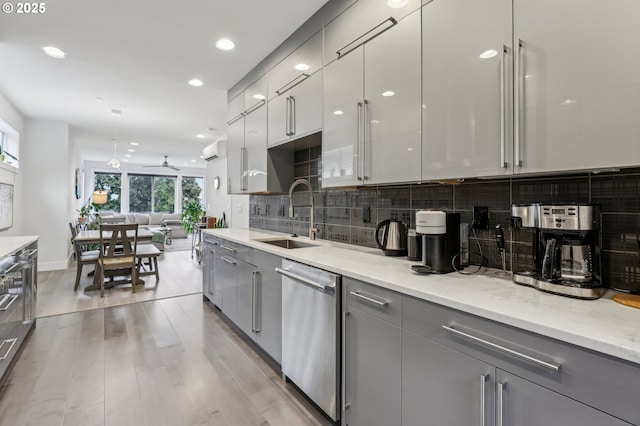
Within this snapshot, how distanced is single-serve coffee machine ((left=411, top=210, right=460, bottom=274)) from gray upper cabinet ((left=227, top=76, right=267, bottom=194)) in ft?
6.38

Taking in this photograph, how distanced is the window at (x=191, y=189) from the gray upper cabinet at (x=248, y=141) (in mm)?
9684

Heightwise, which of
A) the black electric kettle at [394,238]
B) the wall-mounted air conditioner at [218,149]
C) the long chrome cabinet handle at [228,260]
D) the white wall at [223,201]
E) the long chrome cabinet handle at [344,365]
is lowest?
the long chrome cabinet handle at [344,365]

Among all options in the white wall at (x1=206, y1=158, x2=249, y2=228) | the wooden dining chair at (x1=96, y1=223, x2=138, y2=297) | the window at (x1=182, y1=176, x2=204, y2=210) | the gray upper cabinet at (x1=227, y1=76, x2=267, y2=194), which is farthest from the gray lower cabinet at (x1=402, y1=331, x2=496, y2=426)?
the window at (x1=182, y1=176, x2=204, y2=210)

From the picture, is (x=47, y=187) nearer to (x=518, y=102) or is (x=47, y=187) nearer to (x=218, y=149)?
(x=218, y=149)

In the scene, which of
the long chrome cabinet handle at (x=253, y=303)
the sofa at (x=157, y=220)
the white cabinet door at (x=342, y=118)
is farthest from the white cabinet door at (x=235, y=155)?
the sofa at (x=157, y=220)

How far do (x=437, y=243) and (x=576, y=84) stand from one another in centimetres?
79

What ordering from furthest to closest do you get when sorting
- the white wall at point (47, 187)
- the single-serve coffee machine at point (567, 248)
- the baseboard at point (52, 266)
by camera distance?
the baseboard at point (52, 266) < the white wall at point (47, 187) < the single-serve coffee machine at point (567, 248)

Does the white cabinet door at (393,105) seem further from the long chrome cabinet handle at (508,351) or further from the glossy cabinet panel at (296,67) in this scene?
the long chrome cabinet handle at (508,351)

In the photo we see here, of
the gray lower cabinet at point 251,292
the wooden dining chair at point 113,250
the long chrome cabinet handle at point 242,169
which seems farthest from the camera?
the wooden dining chair at point 113,250

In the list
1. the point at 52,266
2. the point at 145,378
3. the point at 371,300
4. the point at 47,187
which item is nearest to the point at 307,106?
the point at 371,300

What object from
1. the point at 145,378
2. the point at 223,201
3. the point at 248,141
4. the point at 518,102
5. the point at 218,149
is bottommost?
the point at 145,378

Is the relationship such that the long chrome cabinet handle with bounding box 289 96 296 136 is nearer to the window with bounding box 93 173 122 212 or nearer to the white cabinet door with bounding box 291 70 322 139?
the white cabinet door with bounding box 291 70 322 139

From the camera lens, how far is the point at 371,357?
1409 millimetres

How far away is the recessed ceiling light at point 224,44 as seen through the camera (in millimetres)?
2763
